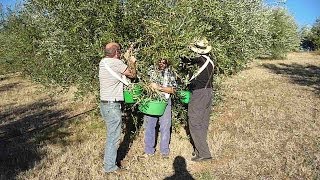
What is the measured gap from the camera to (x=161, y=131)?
859 centimetres

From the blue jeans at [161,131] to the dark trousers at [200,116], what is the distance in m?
0.50

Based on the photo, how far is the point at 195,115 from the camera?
325 inches

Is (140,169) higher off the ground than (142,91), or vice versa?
(142,91)

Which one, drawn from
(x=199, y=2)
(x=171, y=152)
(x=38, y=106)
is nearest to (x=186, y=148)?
(x=171, y=152)

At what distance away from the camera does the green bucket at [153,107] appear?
26.3 ft

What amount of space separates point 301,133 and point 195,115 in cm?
331

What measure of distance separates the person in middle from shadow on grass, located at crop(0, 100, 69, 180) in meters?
2.27

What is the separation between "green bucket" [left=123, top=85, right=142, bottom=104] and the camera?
7785 mm

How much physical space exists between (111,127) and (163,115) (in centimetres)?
142

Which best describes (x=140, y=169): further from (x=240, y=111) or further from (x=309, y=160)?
(x=240, y=111)

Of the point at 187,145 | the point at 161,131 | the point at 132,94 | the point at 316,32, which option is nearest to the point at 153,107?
the point at 132,94

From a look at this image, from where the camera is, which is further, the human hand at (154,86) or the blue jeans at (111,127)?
the human hand at (154,86)

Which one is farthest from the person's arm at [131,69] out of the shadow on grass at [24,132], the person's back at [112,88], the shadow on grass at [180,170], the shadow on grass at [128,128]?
the shadow on grass at [24,132]

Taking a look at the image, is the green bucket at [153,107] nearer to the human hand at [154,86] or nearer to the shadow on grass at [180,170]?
the human hand at [154,86]
